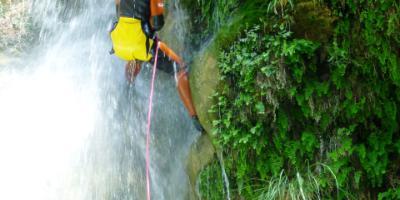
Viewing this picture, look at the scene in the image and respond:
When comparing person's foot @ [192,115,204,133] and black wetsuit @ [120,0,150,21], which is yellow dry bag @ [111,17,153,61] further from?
person's foot @ [192,115,204,133]

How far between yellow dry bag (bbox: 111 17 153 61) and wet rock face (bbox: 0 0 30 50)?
4.70m

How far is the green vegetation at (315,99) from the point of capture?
383 cm

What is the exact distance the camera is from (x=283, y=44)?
3969mm

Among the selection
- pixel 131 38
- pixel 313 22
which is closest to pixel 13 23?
pixel 131 38

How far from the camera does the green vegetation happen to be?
383 cm

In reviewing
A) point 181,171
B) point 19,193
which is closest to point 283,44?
point 181,171

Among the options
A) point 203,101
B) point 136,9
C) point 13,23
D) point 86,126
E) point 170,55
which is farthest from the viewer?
point 13,23

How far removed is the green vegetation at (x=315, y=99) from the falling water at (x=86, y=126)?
4.91 ft

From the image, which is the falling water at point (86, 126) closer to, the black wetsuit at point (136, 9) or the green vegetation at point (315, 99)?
the black wetsuit at point (136, 9)

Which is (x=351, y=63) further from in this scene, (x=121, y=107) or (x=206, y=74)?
(x=121, y=107)

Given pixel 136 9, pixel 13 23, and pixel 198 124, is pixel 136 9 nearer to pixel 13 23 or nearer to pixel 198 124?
pixel 198 124

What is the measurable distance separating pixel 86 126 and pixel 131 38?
207 cm

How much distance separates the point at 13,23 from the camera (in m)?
9.63

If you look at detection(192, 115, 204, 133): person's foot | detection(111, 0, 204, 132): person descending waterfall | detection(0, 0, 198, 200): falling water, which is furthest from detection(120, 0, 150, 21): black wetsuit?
detection(192, 115, 204, 133): person's foot
